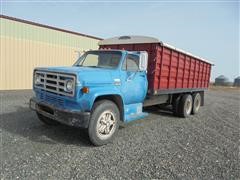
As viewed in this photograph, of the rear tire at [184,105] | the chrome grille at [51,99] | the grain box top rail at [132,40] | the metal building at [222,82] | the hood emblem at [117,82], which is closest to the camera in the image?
the chrome grille at [51,99]

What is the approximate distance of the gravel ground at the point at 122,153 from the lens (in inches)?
134

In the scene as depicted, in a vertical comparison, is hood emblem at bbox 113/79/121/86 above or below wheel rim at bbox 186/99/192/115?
above

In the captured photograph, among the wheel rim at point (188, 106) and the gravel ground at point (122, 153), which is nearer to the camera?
the gravel ground at point (122, 153)

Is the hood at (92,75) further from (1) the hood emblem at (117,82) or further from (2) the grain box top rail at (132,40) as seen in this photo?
(2) the grain box top rail at (132,40)

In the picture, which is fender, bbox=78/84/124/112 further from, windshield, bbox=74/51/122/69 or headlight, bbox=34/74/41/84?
headlight, bbox=34/74/41/84

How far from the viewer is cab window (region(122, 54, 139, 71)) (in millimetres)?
5293

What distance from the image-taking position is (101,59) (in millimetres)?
5578

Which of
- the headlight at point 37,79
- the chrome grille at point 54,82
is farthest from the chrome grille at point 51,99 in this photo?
the headlight at point 37,79

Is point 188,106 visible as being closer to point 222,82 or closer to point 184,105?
point 184,105

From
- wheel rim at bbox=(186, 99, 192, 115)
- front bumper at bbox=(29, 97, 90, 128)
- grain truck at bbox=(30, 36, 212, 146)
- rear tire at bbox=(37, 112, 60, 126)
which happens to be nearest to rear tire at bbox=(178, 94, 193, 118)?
wheel rim at bbox=(186, 99, 192, 115)

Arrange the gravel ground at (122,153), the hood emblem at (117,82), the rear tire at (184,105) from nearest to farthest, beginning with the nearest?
the gravel ground at (122,153)
the hood emblem at (117,82)
the rear tire at (184,105)

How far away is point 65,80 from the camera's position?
426 cm

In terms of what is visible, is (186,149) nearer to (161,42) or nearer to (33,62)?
(161,42)

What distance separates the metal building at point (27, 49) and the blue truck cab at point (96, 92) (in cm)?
899
